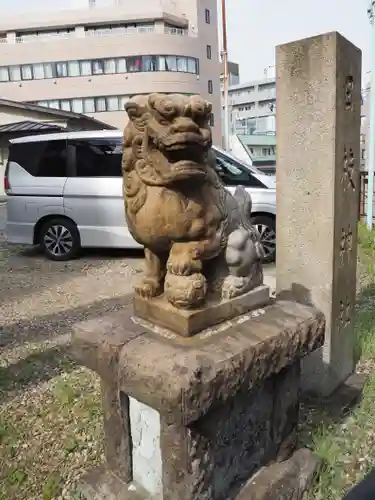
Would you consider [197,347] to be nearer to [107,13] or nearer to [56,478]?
[56,478]

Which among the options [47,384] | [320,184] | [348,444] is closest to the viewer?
[348,444]

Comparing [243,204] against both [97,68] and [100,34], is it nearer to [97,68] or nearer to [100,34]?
[97,68]

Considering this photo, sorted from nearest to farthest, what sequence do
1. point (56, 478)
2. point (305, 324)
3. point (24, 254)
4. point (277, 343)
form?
point (277, 343) → point (305, 324) → point (56, 478) → point (24, 254)

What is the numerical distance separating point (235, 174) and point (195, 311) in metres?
4.82

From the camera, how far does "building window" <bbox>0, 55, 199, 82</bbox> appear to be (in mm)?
26859

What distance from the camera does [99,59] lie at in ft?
88.8

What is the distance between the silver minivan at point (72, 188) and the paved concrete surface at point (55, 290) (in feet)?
1.16

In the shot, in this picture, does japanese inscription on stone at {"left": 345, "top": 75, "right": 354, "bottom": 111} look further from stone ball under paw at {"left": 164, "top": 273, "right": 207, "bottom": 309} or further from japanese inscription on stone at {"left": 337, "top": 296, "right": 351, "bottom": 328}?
stone ball under paw at {"left": 164, "top": 273, "right": 207, "bottom": 309}

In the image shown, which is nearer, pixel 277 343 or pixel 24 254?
pixel 277 343

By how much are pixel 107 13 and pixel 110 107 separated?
18.5ft

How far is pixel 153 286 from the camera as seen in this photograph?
1.94 metres

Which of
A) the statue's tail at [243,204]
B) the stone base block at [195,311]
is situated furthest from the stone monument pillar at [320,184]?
the stone base block at [195,311]

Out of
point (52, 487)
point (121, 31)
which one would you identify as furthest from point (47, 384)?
point (121, 31)

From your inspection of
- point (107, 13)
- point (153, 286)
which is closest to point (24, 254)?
point (153, 286)
